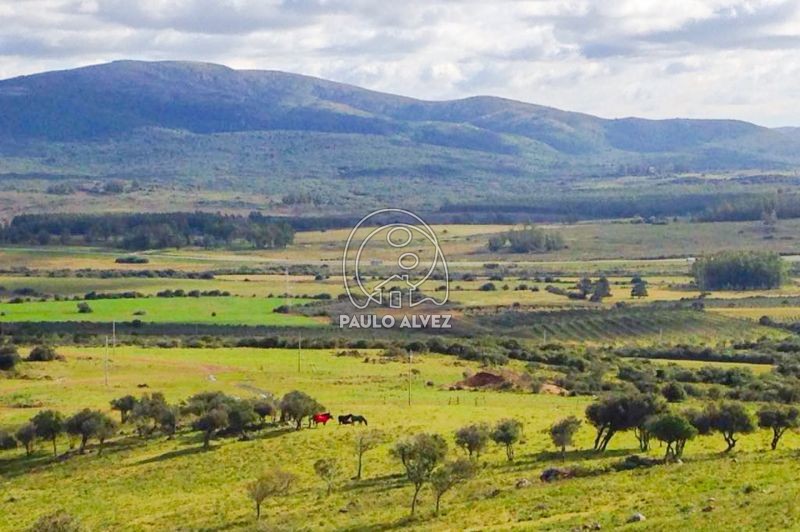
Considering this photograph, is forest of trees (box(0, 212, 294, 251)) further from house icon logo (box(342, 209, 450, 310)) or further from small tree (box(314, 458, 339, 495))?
small tree (box(314, 458, 339, 495))

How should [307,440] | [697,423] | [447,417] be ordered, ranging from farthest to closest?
[447,417] < [307,440] < [697,423]

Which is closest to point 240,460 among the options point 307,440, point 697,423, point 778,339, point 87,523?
point 307,440

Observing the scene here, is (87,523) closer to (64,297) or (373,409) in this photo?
(373,409)

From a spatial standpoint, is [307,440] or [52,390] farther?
[52,390]

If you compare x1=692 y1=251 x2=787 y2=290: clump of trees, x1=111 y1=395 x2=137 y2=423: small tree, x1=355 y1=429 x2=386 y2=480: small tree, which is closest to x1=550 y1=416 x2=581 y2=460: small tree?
x1=355 y1=429 x2=386 y2=480: small tree

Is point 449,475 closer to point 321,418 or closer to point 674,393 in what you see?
point 321,418

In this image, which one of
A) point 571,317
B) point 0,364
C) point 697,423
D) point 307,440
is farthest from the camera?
point 571,317

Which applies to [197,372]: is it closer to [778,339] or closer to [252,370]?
[252,370]
